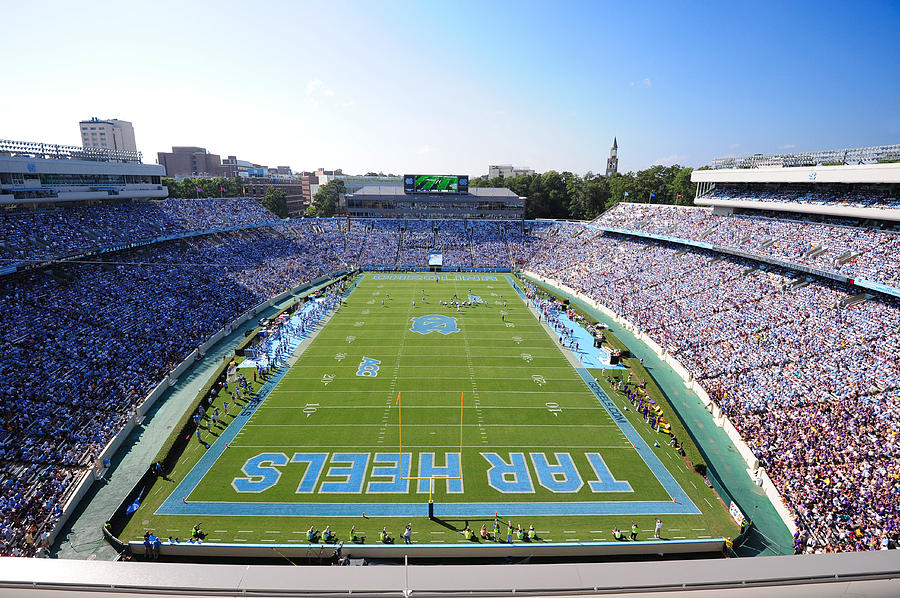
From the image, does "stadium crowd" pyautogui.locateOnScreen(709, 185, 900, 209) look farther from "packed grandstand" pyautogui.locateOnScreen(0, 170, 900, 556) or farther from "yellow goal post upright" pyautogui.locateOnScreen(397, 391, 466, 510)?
"yellow goal post upright" pyautogui.locateOnScreen(397, 391, 466, 510)

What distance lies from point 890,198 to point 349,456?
38074 mm

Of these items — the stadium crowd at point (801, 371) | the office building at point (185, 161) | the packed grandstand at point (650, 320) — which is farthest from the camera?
the office building at point (185, 161)

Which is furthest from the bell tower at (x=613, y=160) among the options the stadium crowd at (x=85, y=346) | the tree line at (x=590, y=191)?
the stadium crowd at (x=85, y=346)

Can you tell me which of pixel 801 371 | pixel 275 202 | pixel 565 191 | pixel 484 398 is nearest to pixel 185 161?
pixel 275 202

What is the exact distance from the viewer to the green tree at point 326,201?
309ft

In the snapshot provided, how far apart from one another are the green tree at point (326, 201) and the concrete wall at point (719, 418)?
224ft

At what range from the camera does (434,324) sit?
1441 inches

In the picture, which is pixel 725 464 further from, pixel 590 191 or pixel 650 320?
pixel 590 191

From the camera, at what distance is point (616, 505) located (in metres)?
16.8

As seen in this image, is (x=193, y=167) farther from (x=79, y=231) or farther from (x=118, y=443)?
(x=118, y=443)

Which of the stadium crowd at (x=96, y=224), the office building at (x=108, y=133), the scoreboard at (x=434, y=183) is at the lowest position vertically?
the stadium crowd at (x=96, y=224)

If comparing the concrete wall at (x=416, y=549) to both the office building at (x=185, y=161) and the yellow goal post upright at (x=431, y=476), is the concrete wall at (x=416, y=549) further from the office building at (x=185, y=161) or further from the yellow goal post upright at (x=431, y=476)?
the office building at (x=185, y=161)

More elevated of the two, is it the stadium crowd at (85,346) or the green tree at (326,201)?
the green tree at (326,201)

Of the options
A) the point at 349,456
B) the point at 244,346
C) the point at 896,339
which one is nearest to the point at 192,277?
the point at 244,346
